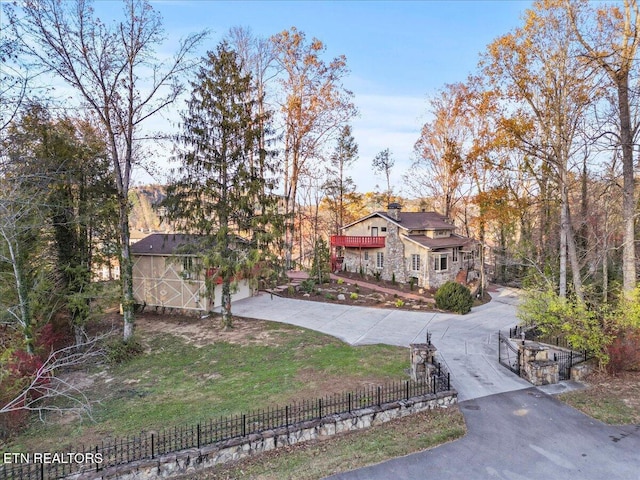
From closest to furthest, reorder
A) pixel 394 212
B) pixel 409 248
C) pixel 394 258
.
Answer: pixel 409 248
pixel 394 258
pixel 394 212

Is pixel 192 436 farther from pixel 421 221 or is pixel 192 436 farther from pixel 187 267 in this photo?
pixel 421 221

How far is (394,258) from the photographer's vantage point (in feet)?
88.9

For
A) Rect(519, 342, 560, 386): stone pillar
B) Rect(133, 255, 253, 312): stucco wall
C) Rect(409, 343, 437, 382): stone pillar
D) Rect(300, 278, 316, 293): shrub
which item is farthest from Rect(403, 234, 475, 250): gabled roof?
Rect(409, 343, 437, 382): stone pillar

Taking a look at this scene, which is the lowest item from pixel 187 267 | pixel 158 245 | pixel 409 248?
pixel 187 267

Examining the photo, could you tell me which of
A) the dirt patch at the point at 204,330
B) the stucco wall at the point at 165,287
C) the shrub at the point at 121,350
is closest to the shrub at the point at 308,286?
the stucco wall at the point at 165,287

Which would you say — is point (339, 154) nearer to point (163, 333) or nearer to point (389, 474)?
point (163, 333)

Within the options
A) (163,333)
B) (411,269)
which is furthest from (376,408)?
(411,269)

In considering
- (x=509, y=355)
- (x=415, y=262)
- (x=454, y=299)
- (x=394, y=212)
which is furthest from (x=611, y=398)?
(x=394, y=212)

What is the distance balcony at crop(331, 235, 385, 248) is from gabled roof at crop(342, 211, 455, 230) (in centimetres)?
180

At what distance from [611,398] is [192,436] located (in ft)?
35.4

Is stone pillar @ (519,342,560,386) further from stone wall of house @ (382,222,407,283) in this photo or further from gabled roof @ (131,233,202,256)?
gabled roof @ (131,233,202,256)

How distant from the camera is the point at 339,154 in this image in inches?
1293

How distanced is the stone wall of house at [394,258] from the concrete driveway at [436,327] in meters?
6.59

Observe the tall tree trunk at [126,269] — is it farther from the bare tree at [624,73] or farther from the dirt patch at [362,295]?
the bare tree at [624,73]
